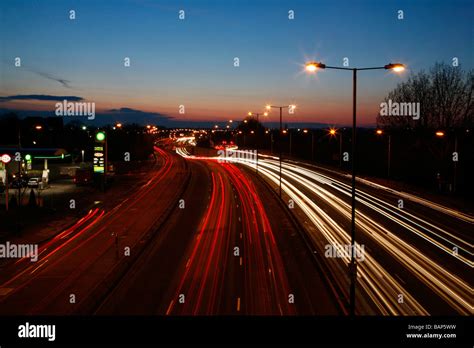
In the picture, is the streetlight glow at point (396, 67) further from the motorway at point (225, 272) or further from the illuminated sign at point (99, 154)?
the illuminated sign at point (99, 154)

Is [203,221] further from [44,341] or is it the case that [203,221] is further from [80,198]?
[44,341]

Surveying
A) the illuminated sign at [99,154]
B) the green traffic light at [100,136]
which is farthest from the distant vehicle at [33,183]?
the green traffic light at [100,136]

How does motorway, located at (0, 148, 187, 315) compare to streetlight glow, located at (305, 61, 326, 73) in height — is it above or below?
below

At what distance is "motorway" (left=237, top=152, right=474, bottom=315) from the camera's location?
17.7 metres

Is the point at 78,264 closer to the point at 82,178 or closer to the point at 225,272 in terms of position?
the point at 225,272

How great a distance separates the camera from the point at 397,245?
26547 millimetres

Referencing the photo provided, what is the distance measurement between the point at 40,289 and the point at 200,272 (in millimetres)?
6959

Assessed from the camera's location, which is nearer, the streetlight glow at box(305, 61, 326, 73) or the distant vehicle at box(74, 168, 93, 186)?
the streetlight glow at box(305, 61, 326, 73)

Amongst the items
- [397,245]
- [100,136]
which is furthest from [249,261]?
[100,136]

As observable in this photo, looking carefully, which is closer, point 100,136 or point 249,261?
point 249,261

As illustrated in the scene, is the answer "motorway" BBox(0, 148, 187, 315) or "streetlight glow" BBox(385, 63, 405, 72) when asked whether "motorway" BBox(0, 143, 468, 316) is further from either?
"streetlight glow" BBox(385, 63, 405, 72)

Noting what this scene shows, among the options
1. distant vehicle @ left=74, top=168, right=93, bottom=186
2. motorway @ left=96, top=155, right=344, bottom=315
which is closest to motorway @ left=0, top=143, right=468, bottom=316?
motorway @ left=96, top=155, right=344, bottom=315

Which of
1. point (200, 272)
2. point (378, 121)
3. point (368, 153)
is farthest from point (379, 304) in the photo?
point (368, 153)

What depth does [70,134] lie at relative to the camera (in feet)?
476
